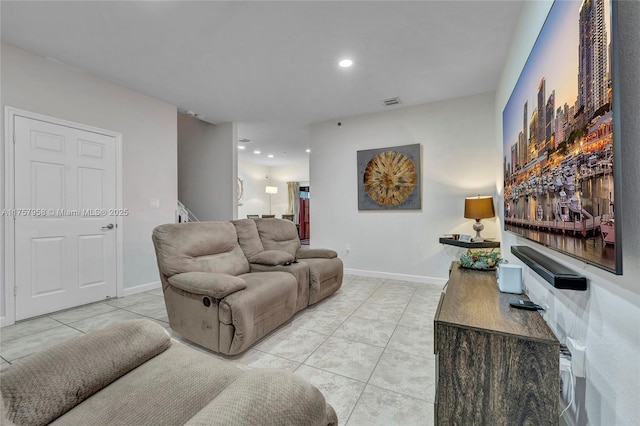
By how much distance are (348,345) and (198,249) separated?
150cm

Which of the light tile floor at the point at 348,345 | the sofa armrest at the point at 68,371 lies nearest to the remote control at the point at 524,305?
the light tile floor at the point at 348,345

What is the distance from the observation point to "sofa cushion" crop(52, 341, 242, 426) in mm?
770

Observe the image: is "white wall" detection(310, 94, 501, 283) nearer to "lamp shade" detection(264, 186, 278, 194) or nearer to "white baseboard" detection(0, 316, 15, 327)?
"white baseboard" detection(0, 316, 15, 327)

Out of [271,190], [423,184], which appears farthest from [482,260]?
[271,190]

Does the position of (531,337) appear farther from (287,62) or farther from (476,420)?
(287,62)

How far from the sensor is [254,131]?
540 cm

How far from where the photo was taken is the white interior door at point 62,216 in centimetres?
273

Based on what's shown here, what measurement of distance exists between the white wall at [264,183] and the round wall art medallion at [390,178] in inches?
190

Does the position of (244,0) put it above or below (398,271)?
above

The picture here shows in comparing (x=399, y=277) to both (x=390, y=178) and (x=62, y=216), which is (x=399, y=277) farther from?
(x=62, y=216)

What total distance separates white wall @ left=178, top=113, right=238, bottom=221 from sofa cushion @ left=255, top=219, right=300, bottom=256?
1.76 m

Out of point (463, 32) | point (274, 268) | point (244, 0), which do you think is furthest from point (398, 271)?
point (244, 0)

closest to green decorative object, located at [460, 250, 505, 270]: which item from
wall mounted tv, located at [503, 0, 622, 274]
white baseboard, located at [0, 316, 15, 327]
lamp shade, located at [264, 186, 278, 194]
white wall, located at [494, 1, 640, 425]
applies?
wall mounted tv, located at [503, 0, 622, 274]

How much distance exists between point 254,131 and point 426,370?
4878 millimetres
